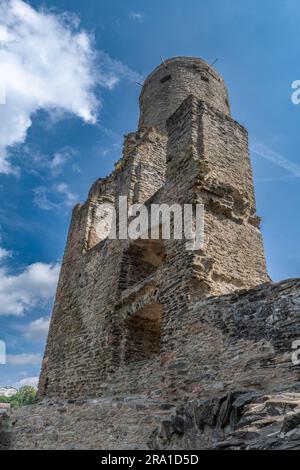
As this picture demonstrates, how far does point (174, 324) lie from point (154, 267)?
389 cm

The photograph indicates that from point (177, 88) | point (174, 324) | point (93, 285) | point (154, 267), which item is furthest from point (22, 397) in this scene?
point (174, 324)

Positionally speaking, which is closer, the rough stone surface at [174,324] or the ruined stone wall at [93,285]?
the rough stone surface at [174,324]

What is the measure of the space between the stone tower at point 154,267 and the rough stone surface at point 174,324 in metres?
0.03

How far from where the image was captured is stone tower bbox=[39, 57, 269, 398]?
7.21 m

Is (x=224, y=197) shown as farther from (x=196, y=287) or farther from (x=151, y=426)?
(x=151, y=426)

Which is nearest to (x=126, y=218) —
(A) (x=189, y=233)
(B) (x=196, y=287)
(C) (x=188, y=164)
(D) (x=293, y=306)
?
(C) (x=188, y=164)

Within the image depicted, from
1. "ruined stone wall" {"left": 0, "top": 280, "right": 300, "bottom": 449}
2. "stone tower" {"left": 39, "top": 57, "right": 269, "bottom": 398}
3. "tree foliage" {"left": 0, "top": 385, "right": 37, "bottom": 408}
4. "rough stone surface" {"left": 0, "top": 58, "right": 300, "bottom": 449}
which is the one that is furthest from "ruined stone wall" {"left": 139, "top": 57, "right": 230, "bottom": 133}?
"tree foliage" {"left": 0, "top": 385, "right": 37, "bottom": 408}

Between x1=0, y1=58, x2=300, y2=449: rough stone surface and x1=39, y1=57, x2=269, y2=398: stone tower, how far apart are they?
3 centimetres

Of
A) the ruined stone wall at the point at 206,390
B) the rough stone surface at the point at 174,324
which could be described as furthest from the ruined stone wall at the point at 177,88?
the ruined stone wall at the point at 206,390

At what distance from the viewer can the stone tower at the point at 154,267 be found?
7.21 m

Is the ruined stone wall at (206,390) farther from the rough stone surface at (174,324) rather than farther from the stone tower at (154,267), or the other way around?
the stone tower at (154,267)

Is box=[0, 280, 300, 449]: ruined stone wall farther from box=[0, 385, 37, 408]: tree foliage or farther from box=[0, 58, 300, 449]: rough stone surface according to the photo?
box=[0, 385, 37, 408]: tree foliage

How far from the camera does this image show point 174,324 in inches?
Answer: 270
